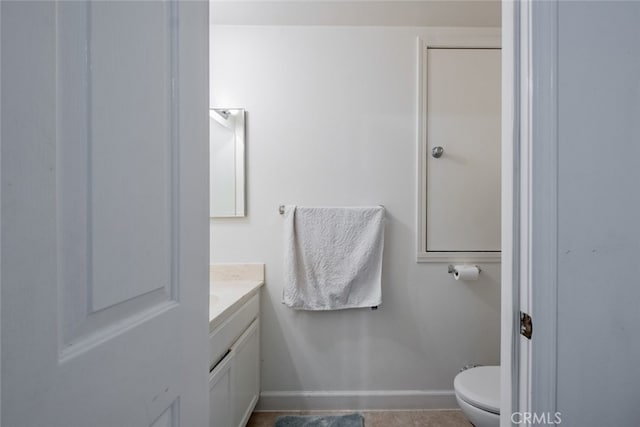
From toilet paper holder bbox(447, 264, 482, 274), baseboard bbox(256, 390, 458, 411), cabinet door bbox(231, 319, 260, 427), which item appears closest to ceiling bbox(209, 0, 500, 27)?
toilet paper holder bbox(447, 264, 482, 274)

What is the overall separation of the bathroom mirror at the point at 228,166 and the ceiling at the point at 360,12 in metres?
0.50

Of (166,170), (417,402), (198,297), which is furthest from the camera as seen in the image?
(417,402)

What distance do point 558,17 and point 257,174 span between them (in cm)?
135

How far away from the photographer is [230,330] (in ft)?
3.69

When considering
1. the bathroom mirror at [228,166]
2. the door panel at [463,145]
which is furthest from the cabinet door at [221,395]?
the door panel at [463,145]

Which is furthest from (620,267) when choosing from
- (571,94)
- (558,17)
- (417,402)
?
(417,402)

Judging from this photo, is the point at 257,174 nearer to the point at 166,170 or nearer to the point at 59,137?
the point at 166,170

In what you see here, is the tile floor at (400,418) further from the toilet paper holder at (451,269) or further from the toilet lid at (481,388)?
the toilet paper holder at (451,269)

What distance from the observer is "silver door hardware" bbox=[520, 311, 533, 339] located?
1.83 ft

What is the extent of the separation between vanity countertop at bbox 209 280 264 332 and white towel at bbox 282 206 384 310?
27cm

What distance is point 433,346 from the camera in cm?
161

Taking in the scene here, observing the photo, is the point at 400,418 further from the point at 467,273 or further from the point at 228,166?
the point at 228,166

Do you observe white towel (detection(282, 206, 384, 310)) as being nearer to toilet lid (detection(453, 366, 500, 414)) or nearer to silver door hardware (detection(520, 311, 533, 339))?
toilet lid (detection(453, 366, 500, 414))

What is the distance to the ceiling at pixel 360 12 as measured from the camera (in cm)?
144
